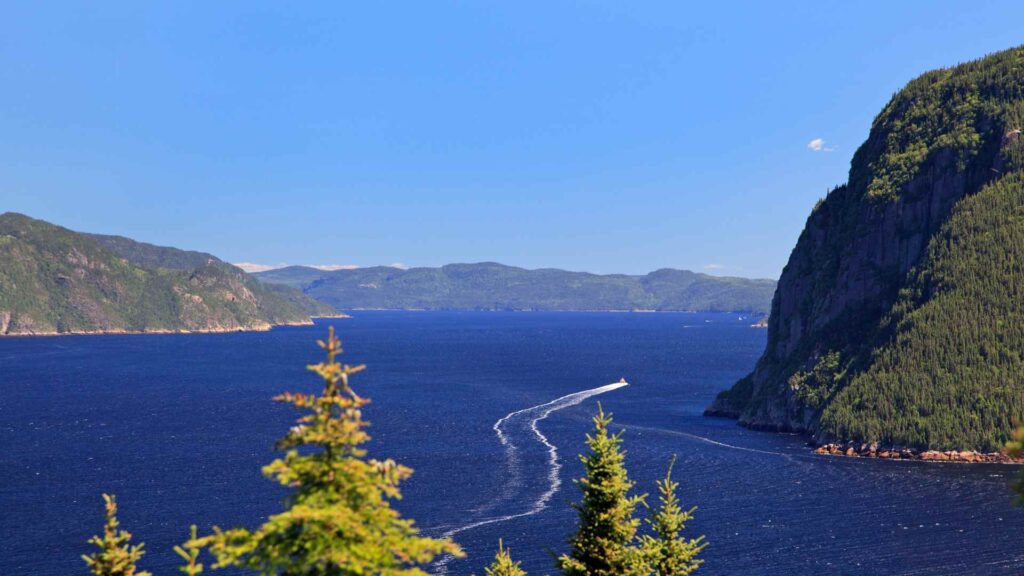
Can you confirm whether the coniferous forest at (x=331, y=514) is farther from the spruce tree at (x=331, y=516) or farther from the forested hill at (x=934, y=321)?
the forested hill at (x=934, y=321)

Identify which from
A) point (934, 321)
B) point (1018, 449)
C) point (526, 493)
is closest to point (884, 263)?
point (934, 321)

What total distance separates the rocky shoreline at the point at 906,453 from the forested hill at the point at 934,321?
1.33 metres

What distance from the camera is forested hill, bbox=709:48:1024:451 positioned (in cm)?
15625

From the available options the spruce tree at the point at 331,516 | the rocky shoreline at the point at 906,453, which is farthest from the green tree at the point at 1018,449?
the rocky shoreline at the point at 906,453

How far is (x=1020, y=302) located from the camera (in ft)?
554

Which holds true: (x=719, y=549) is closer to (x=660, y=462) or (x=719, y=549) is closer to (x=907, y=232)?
(x=660, y=462)

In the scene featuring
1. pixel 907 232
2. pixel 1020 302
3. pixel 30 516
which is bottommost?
pixel 30 516

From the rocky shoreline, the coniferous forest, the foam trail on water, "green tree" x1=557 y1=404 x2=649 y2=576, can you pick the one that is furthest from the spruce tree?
the rocky shoreline

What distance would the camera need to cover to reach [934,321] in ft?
568

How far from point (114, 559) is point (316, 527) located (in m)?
10.0

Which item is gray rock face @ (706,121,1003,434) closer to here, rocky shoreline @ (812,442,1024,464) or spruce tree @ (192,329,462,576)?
rocky shoreline @ (812,442,1024,464)

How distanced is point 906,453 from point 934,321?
32.2m

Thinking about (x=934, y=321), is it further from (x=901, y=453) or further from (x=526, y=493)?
(x=526, y=493)

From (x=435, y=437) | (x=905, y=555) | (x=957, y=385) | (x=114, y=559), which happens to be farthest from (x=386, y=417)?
(x=114, y=559)
